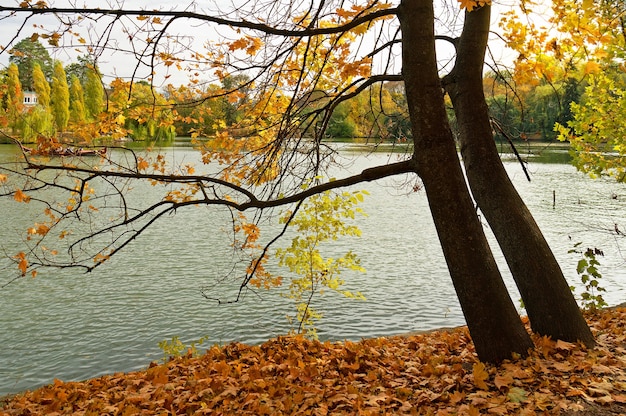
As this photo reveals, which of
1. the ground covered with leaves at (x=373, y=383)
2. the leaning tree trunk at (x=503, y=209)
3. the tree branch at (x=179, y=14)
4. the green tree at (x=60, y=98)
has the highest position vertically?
the green tree at (x=60, y=98)

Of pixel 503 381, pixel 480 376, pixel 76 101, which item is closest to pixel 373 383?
pixel 480 376

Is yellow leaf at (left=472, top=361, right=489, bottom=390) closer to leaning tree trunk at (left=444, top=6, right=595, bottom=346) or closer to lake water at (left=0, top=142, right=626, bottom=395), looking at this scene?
leaning tree trunk at (left=444, top=6, right=595, bottom=346)

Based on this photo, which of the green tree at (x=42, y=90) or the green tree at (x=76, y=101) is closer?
the green tree at (x=42, y=90)

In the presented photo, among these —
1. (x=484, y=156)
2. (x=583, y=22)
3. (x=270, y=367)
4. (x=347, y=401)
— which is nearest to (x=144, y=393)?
(x=270, y=367)

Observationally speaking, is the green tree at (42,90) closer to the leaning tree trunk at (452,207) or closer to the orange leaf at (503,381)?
the leaning tree trunk at (452,207)

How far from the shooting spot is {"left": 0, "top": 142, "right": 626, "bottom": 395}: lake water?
8000 mm

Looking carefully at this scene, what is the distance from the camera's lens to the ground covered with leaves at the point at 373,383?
3201mm

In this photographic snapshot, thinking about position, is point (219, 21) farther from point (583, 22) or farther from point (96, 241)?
point (96, 241)

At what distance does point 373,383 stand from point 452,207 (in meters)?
1.44

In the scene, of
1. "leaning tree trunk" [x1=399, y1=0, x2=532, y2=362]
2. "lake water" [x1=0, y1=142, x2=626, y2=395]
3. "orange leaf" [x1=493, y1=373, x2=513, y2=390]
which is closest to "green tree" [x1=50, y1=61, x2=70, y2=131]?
"lake water" [x1=0, y1=142, x2=626, y2=395]

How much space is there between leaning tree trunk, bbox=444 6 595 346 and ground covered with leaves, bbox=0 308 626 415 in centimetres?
24

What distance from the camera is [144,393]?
452 cm

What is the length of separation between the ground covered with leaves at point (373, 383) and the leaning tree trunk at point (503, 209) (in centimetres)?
24

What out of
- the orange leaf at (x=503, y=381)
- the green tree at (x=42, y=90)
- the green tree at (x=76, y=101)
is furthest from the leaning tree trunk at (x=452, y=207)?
the green tree at (x=76, y=101)
